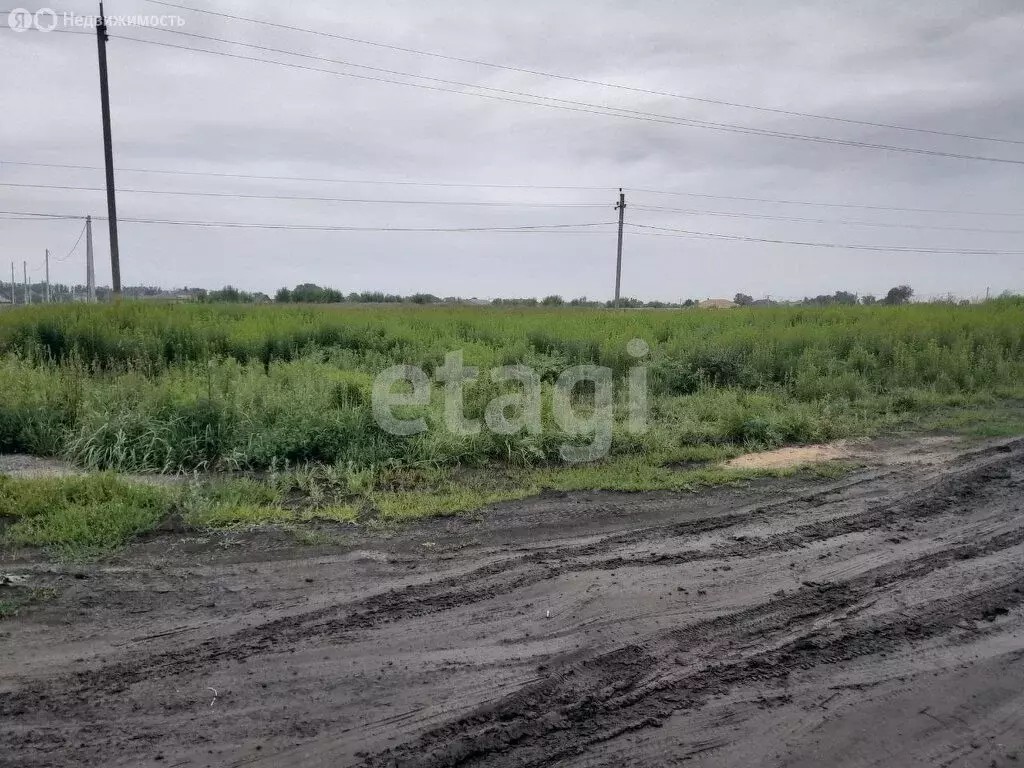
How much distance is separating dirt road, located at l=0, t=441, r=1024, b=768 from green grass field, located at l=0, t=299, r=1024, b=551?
3.17 feet

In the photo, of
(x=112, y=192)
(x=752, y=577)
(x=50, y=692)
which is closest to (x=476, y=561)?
(x=752, y=577)

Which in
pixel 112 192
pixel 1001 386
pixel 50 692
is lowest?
pixel 50 692

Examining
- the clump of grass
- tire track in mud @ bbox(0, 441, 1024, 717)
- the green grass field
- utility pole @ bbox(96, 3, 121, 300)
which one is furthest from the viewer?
utility pole @ bbox(96, 3, 121, 300)

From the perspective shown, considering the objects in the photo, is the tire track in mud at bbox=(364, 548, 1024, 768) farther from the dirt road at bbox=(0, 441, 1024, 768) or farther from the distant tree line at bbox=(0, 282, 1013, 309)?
the distant tree line at bbox=(0, 282, 1013, 309)

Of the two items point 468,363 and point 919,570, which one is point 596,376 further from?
point 919,570

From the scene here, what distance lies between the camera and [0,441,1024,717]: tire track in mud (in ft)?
9.94

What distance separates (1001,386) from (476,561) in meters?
11.8

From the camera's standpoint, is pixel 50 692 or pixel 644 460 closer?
pixel 50 692

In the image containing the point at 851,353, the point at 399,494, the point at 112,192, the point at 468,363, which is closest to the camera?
the point at 399,494

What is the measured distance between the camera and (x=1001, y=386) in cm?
1184

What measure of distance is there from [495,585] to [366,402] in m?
4.17

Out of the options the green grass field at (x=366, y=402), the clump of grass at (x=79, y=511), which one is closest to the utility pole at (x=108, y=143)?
the green grass field at (x=366, y=402)

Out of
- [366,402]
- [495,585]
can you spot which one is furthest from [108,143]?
[495,585]

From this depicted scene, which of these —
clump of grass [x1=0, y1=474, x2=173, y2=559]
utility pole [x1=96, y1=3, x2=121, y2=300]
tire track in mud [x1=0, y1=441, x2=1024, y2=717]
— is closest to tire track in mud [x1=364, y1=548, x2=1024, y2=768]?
tire track in mud [x1=0, y1=441, x2=1024, y2=717]
